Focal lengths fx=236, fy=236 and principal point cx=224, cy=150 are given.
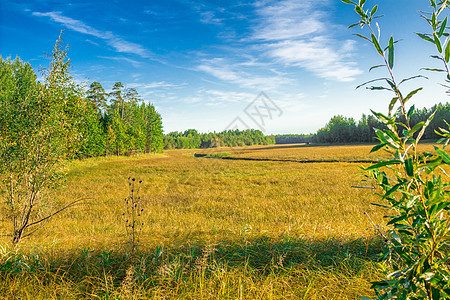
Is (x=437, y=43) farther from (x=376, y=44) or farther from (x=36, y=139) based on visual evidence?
(x=36, y=139)

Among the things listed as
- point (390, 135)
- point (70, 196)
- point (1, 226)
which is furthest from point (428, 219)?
point (70, 196)

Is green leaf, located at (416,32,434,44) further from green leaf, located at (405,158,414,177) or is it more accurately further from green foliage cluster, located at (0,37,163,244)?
green foliage cluster, located at (0,37,163,244)

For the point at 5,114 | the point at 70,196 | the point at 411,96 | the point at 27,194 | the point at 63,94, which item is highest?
the point at 63,94

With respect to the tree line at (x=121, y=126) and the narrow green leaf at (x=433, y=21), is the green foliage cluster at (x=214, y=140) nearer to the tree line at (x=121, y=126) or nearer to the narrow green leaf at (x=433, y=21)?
the tree line at (x=121, y=126)

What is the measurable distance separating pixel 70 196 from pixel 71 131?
9.37 metres

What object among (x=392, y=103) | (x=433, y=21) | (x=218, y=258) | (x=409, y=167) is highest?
(x=433, y=21)

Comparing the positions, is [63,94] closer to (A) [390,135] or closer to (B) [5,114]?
(B) [5,114]

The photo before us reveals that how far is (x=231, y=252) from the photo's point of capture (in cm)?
445

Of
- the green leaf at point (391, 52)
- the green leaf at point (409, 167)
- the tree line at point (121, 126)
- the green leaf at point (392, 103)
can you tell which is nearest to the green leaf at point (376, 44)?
the green leaf at point (391, 52)

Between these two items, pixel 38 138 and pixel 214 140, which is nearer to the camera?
pixel 38 138

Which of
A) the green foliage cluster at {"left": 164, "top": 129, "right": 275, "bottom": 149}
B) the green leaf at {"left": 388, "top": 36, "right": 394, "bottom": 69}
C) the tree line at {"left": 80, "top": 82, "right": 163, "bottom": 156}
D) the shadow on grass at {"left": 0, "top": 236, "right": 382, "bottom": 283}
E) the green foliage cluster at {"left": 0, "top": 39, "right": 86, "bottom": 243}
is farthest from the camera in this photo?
the green foliage cluster at {"left": 164, "top": 129, "right": 275, "bottom": 149}

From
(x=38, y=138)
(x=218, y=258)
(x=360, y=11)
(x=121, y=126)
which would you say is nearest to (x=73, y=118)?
(x=38, y=138)

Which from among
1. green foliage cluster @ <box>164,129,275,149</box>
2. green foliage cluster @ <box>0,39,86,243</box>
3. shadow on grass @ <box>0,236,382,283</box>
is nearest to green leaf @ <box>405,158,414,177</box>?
shadow on grass @ <box>0,236,382,283</box>

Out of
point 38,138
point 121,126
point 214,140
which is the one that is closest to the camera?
point 38,138
